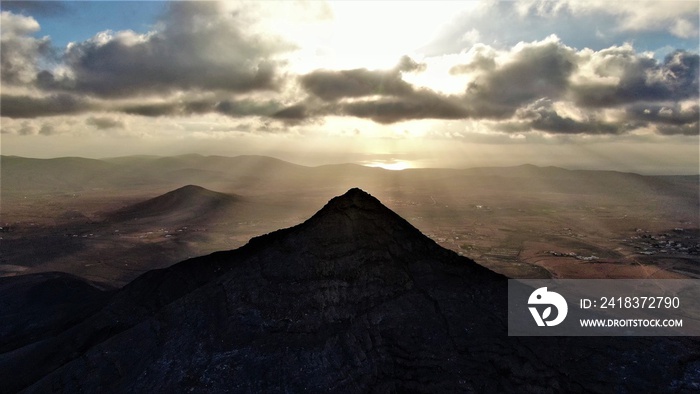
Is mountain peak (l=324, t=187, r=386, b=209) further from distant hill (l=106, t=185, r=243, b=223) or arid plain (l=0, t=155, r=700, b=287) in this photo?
distant hill (l=106, t=185, r=243, b=223)

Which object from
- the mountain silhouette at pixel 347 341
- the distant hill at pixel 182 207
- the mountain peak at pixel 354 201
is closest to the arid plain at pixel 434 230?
the distant hill at pixel 182 207

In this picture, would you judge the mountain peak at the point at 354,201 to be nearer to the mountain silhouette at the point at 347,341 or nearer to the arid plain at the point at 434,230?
the mountain silhouette at the point at 347,341

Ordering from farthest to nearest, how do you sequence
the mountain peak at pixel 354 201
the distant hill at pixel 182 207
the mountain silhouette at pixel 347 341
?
the distant hill at pixel 182 207
the mountain peak at pixel 354 201
the mountain silhouette at pixel 347 341

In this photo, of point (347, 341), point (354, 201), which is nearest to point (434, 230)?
point (354, 201)

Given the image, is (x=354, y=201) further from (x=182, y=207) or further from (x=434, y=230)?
(x=182, y=207)

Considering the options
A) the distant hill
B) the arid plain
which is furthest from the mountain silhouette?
the distant hill

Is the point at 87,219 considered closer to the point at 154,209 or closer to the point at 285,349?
the point at 154,209
